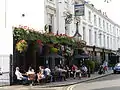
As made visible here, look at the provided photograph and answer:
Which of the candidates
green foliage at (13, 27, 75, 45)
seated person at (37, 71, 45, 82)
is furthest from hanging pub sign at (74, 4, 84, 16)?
seated person at (37, 71, 45, 82)

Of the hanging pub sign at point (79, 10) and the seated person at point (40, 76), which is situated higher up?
the hanging pub sign at point (79, 10)

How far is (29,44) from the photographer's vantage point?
2894cm

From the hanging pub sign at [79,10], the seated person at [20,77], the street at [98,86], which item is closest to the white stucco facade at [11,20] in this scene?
the seated person at [20,77]

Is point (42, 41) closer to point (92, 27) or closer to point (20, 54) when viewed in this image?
point (20, 54)

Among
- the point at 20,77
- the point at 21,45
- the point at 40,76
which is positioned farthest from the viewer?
the point at 40,76

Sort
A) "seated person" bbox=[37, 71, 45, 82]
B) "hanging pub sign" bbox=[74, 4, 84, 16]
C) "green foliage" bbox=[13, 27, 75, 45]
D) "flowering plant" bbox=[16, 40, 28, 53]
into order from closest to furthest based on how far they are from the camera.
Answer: "flowering plant" bbox=[16, 40, 28, 53] < "green foliage" bbox=[13, 27, 75, 45] < "seated person" bbox=[37, 71, 45, 82] < "hanging pub sign" bbox=[74, 4, 84, 16]

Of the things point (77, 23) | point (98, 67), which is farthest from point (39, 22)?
point (98, 67)

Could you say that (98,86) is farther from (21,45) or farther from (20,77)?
(21,45)

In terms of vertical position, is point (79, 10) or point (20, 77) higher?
point (79, 10)

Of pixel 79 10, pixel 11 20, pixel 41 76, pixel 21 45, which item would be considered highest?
pixel 79 10

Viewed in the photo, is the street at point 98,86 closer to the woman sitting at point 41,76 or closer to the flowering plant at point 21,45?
the woman sitting at point 41,76

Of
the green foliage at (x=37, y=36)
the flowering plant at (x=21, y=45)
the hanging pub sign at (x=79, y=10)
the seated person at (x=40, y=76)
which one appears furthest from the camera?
the hanging pub sign at (x=79, y=10)

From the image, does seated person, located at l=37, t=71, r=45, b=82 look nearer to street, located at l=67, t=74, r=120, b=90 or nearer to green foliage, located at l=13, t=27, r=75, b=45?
street, located at l=67, t=74, r=120, b=90

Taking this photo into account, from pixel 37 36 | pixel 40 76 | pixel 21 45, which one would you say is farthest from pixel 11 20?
pixel 40 76
